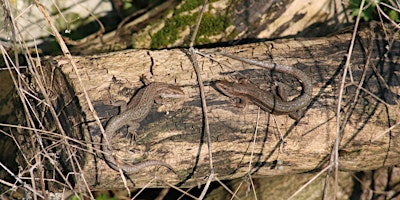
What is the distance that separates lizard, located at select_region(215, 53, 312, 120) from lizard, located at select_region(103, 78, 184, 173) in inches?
19.8

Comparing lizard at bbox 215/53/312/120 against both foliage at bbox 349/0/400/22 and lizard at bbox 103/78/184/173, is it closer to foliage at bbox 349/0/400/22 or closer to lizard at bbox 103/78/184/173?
lizard at bbox 103/78/184/173

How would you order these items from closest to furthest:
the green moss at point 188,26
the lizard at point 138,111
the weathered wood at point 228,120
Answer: the lizard at point 138,111 < the weathered wood at point 228,120 < the green moss at point 188,26

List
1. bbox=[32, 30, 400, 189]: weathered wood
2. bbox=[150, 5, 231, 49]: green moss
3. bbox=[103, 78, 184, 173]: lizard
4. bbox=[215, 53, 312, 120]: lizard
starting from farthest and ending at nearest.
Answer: bbox=[150, 5, 231, 49]: green moss → bbox=[215, 53, 312, 120]: lizard → bbox=[32, 30, 400, 189]: weathered wood → bbox=[103, 78, 184, 173]: lizard

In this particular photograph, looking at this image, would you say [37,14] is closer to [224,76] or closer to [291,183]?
[224,76]

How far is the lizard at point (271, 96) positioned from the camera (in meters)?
4.24

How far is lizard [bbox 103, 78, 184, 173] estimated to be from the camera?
400 cm

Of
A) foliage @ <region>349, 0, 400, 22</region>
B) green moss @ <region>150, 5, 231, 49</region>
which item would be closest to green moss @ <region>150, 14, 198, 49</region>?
green moss @ <region>150, 5, 231, 49</region>

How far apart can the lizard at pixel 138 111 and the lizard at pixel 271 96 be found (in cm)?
50

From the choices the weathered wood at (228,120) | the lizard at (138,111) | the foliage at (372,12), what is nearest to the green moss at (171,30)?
the weathered wood at (228,120)

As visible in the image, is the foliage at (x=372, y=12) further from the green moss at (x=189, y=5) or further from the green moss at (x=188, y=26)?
the green moss at (x=189, y=5)

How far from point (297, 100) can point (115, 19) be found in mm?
3513

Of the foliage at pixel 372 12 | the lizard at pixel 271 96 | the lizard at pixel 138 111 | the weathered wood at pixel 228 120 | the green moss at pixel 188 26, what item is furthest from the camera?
the green moss at pixel 188 26

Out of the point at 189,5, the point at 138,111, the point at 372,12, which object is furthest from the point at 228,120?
the point at 372,12

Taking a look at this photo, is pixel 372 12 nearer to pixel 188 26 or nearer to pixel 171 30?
pixel 188 26
